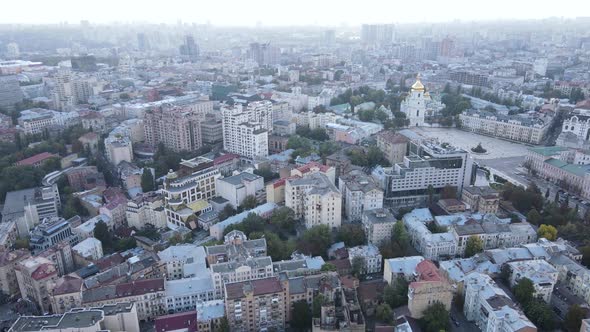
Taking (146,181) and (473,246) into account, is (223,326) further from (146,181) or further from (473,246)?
(146,181)

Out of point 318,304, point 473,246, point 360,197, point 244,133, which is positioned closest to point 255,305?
point 318,304

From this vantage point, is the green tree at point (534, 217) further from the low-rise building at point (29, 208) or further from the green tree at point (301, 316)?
the low-rise building at point (29, 208)

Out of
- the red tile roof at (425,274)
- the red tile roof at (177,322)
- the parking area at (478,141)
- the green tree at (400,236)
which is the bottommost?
the parking area at (478,141)

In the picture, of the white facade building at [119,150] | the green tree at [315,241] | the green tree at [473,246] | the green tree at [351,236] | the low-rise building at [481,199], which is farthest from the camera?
the white facade building at [119,150]

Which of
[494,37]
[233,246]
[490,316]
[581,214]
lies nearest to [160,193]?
[233,246]

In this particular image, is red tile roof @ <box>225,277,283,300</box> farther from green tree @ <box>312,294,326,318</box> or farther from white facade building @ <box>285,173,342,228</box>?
white facade building @ <box>285,173,342,228</box>

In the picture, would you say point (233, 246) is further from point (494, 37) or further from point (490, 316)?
point (494, 37)

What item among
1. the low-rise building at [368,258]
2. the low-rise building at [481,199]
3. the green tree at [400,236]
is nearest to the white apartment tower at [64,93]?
the low-rise building at [368,258]
